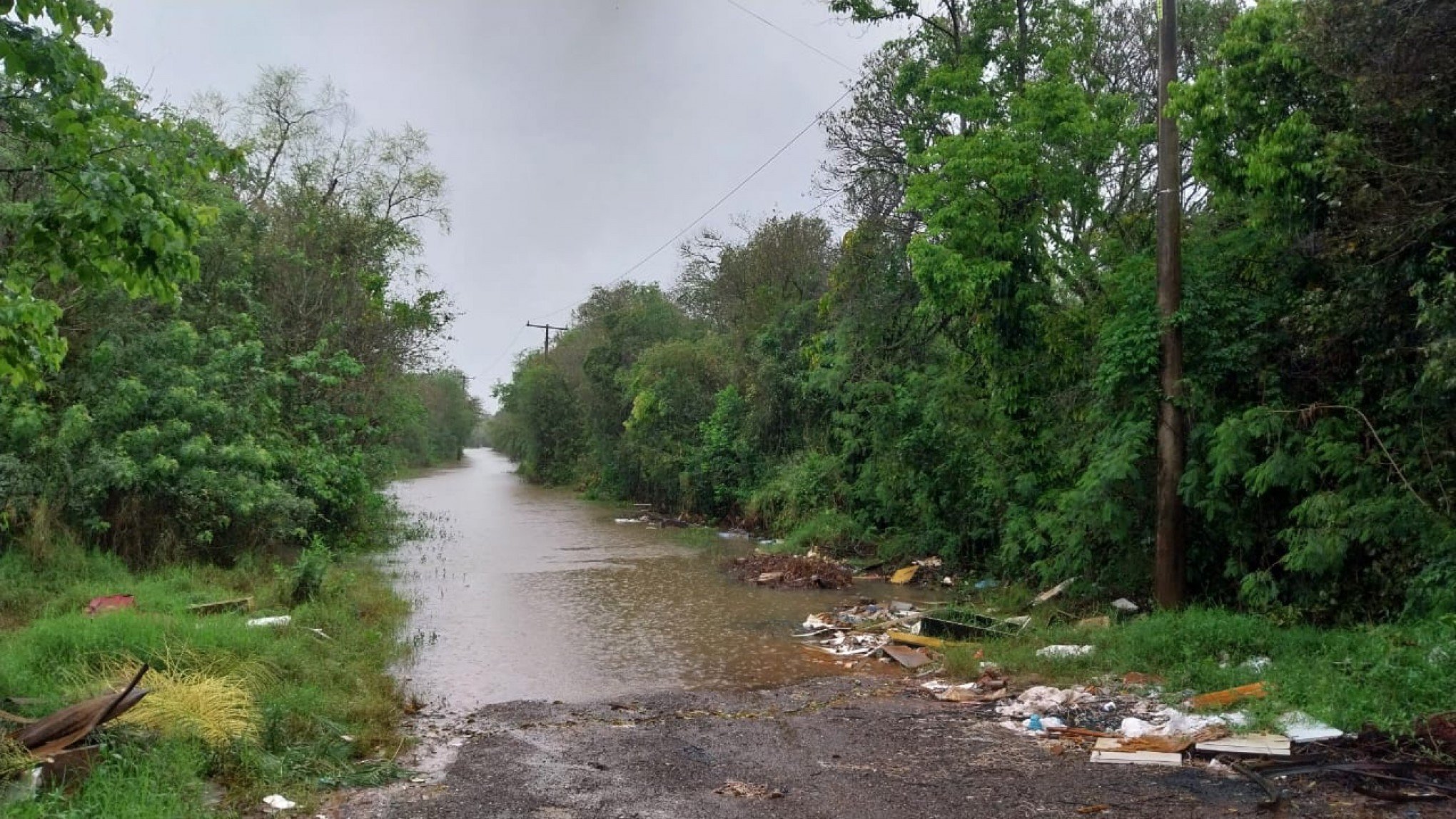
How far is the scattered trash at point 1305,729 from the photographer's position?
20.2 feet

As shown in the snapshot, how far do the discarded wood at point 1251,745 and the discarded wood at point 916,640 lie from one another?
14.3ft

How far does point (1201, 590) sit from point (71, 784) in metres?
10.2

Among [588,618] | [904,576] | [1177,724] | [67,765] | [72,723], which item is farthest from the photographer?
[904,576]

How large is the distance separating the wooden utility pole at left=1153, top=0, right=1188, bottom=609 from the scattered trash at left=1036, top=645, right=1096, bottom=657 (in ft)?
4.51

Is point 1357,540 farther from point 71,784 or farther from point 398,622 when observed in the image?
point 398,622

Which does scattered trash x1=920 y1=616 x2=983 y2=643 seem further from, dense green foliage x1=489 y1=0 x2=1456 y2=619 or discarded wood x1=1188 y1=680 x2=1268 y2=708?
discarded wood x1=1188 y1=680 x2=1268 y2=708

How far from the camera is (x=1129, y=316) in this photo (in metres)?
10.6

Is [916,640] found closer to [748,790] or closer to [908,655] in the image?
[908,655]

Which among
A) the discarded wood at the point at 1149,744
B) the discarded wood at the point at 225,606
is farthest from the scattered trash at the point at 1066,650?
the discarded wood at the point at 225,606

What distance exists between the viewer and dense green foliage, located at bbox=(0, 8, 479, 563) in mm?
4773

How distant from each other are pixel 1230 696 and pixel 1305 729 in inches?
38.1

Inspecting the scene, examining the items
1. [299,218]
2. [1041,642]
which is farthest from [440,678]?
[299,218]

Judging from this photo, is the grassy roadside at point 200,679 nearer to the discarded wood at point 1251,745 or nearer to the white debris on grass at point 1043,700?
the white debris on grass at point 1043,700

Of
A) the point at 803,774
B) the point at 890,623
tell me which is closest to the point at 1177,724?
the point at 803,774
